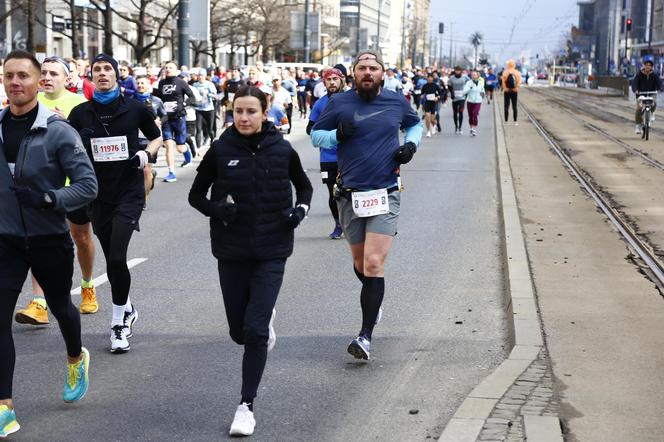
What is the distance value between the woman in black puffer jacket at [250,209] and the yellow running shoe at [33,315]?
8.59ft

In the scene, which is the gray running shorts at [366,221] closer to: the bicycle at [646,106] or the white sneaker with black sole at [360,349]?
the white sneaker with black sole at [360,349]

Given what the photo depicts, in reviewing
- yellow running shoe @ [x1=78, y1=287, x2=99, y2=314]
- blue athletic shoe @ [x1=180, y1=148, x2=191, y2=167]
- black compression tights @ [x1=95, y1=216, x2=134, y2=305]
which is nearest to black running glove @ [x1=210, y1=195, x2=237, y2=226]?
black compression tights @ [x1=95, y1=216, x2=134, y2=305]

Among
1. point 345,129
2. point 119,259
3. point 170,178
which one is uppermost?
point 345,129

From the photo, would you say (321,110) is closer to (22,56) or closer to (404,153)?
(404,153)

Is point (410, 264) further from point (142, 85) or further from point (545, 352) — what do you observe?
point (142, 85)

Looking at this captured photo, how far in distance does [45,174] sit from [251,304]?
114 cm

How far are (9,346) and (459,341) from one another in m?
3.15

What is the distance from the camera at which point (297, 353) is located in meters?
7.33

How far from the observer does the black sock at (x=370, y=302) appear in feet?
23.2

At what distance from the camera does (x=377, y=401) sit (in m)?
6.26

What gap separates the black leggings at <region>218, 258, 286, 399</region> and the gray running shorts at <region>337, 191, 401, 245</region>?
125 centimetres

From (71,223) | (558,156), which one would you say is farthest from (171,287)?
(558,156)

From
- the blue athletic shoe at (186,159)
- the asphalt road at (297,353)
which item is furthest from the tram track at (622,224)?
the blue athletic shoe at (186,159)

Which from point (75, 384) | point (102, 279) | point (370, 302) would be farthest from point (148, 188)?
point (102, 279)
